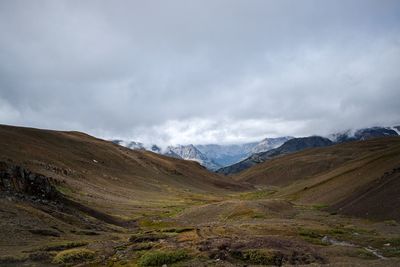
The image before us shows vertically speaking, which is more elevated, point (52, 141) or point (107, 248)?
point (52, 141)

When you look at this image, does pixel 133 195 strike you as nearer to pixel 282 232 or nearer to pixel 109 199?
pixel 109 199

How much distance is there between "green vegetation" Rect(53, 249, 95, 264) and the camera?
112ft

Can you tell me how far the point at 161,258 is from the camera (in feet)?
109

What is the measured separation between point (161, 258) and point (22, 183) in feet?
124

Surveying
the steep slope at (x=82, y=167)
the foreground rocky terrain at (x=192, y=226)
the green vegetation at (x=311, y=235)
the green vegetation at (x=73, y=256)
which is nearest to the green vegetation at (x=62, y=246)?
the foreground rocky terrain at (x=192, y=226)

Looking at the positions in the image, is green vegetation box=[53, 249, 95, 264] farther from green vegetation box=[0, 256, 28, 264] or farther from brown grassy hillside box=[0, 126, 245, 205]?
brown grassy hillside box=[0, 126, 245, 205]

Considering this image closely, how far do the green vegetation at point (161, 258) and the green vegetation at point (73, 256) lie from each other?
16.6 ft

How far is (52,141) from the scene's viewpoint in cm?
17850

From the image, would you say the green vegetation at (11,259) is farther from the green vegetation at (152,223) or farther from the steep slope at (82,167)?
the steep slope at (82,167)

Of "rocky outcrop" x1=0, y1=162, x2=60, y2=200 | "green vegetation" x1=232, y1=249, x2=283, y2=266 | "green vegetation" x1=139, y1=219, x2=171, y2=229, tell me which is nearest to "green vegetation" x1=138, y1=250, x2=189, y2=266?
"green vegetation" x1=232, y1=249, x2=283, y2=266

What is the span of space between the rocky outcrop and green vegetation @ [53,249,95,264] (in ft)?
84.6

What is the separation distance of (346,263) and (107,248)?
22.2m

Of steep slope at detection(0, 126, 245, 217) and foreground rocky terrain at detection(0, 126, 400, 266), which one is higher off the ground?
steep slope at detection(0, 126, 245, 217)

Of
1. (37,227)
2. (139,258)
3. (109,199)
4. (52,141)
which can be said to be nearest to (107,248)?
(139,258)
